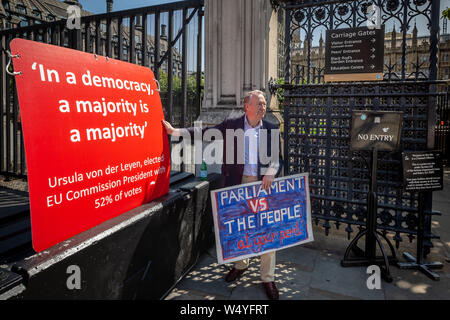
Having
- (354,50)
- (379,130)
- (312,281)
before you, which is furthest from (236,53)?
(312,281)

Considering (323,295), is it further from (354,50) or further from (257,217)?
(354,50)

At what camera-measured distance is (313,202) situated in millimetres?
4594

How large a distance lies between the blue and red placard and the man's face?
69 cm

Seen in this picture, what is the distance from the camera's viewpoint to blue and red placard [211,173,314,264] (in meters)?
3.25

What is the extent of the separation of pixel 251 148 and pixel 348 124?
1.77 m

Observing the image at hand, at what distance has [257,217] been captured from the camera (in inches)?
132

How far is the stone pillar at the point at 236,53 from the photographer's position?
473 cm

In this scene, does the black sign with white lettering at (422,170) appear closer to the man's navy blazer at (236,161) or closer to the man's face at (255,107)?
the man's navy blazer at (236,161)

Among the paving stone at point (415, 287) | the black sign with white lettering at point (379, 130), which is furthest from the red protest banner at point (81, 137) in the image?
the paving stone at point (415, 287)

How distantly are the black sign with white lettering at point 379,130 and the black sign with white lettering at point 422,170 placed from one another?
21cm

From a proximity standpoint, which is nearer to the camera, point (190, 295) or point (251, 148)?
point (190, 295)
